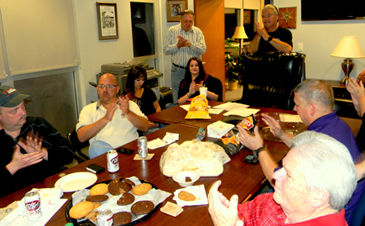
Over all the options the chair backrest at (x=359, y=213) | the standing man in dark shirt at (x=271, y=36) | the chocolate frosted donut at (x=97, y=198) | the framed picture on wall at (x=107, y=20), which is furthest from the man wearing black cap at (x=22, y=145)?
the standing man in dark shirt at (x=271, y=36)

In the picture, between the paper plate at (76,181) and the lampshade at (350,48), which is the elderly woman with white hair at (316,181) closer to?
the paper plate at (76,181)

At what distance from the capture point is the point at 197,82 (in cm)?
367

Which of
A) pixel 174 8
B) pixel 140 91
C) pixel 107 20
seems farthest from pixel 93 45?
pixel 174 8

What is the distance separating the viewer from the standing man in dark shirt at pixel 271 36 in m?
4.13

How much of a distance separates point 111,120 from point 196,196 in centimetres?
122

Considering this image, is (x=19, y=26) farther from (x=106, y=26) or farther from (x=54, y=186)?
(x=54, y=186)

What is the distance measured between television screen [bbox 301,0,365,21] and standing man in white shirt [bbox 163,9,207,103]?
173 cm

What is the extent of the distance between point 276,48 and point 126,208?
3411mm

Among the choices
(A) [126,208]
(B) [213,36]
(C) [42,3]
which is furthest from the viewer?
(B) [213,36]

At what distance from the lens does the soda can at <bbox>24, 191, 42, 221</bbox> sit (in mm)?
1361

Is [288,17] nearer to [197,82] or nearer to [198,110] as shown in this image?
[197,82]

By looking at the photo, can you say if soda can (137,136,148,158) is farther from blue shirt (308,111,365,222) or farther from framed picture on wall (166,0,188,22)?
framed picture on wall (166,0,188,22)

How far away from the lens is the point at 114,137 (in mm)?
2600

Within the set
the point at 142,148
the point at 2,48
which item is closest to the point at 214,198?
the point at 142,148
